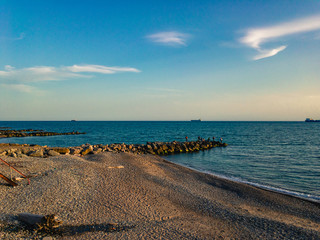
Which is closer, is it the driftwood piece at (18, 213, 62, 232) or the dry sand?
the driftwood piece at (18, 213, 62, 232)

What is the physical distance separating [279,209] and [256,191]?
3.15 m

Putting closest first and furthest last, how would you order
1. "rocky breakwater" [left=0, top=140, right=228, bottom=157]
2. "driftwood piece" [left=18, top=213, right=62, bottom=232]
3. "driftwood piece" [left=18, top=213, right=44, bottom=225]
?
"driftwood piece" [left=18, top=213, right=62, bottom=232]
"driftwood piece" [left=18, top=213, right=44, bottom=225]
"rocky breakwater" [left=0, top=140, right=228, bottom=157]

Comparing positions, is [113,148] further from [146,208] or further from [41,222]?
[41,222]

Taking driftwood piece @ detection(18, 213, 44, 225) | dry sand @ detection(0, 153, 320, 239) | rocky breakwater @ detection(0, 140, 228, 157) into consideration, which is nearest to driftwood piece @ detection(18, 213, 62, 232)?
driftwood piece @ detection(18, 213, 44, 225)

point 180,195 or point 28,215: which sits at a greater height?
point 28,215

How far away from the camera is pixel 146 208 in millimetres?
10859

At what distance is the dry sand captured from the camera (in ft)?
28.3

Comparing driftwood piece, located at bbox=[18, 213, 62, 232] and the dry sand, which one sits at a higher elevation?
driftwood piece, located at bbox=[18, 213, 62, 232]

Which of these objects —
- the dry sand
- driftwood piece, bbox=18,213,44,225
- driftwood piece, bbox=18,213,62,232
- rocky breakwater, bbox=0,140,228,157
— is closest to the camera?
driftwood piece, bbox=18,213,62,232

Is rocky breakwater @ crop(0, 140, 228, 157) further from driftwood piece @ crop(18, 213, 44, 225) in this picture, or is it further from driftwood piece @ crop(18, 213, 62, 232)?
driftwood piece @ crop(18, 213, 62, 232)

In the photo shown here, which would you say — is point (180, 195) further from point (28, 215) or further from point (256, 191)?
point (28, 215)

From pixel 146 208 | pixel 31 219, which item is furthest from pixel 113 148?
pixel 31 219

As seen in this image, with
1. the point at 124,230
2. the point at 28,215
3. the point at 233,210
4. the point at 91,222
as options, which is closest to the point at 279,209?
the point at 233,210

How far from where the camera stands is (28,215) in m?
8.53
